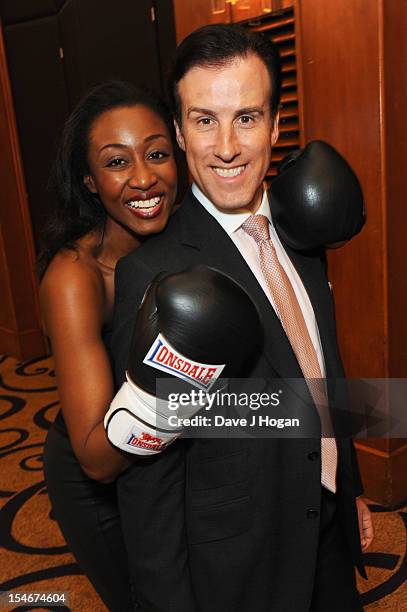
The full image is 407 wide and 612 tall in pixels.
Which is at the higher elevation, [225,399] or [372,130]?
[372,130]

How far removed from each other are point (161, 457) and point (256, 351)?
239 mm

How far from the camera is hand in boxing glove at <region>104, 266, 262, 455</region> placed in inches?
36.4

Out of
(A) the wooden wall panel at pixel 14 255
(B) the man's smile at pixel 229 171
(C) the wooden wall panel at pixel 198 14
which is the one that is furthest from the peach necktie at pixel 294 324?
(A) the wooden wall panel at pixel 14 255

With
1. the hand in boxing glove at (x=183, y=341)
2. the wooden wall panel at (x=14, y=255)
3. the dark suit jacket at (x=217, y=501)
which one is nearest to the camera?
the hand in boxing glove at (x=183, y=341)

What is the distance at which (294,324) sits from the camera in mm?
1226

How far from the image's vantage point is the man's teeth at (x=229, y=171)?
1.14 m

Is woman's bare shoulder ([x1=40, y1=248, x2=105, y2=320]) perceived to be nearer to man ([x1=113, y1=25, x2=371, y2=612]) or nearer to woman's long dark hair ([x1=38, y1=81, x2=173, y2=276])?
woman's long dark hair ([x1=38, y1=81, x2=173, y2=276])

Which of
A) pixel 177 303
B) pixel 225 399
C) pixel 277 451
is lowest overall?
pixel 277 451

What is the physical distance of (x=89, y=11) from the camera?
11.7ft

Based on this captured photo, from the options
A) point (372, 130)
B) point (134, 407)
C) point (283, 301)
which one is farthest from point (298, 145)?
point (134, 407)

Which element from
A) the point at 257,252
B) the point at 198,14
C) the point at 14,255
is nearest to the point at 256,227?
the point at 257,252

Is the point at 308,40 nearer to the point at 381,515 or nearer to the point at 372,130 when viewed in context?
the point at 372,130

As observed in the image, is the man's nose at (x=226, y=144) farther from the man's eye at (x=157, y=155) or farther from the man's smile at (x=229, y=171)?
the man's eye at (x=157, y=155)

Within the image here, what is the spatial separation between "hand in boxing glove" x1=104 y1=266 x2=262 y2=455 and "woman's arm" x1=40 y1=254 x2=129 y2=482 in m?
0.13
